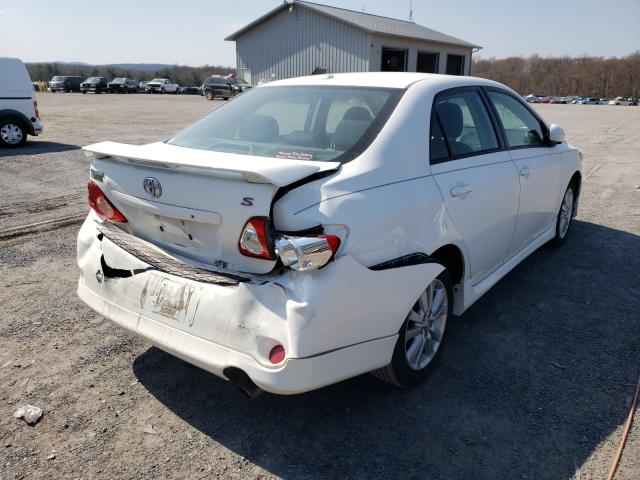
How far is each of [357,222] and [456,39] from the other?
3727cm

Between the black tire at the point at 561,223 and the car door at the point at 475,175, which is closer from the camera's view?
the car door at the point at 475,175

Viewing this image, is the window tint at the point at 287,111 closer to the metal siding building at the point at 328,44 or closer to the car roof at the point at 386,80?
the car roof at the point at 386,80

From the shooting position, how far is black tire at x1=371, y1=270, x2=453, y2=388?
105 inches

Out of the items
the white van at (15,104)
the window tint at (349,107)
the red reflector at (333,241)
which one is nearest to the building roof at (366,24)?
the white van at (15,104)

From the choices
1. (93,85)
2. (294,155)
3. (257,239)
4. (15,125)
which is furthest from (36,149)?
(93,85)

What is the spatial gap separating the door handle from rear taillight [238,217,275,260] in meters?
1.23

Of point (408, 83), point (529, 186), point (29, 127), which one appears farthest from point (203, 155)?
point (29, 127)

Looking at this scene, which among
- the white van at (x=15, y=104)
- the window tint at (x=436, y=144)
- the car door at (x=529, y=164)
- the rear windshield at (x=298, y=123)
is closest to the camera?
the rear windshield at (x=298, y=123)

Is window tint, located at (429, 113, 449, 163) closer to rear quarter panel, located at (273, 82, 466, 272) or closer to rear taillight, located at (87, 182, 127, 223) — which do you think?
rear quarter panel, located at (273, 82, 466, 272)

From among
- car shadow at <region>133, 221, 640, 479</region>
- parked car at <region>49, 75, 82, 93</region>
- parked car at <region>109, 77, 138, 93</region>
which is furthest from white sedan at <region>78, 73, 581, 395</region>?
parked car at <region>49, 75, 82, 93</region>

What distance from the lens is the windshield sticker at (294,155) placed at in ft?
8.96

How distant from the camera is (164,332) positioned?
2486 millimetres

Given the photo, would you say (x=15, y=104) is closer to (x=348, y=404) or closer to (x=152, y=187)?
(x=152, y=187)

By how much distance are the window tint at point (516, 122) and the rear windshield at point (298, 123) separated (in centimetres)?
126
